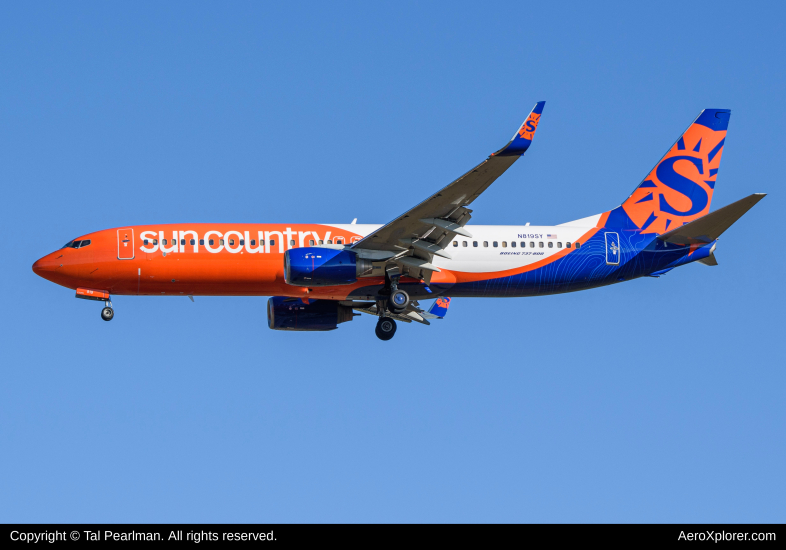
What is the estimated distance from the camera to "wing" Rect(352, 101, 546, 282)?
3212 cm

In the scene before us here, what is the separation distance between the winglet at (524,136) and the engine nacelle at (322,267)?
8827mm

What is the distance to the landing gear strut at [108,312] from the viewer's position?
131 feet

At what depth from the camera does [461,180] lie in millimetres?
34406

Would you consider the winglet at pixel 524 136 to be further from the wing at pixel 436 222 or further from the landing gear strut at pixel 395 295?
the landing gear strut at pixel 395 295

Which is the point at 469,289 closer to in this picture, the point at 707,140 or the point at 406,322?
the point at 406,322

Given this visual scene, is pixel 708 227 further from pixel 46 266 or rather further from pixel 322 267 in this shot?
pixel 46 266

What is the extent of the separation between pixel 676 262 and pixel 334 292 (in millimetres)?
13624

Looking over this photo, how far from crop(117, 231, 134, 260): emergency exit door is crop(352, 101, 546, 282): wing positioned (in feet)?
27.3

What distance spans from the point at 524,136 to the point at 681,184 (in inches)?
634

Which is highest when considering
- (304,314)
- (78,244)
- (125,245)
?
(78,244)

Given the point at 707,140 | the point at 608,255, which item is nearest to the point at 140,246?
the point at 608,255

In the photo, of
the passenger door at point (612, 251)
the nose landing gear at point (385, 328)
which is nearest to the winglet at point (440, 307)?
the nose landing gear at point (385, 328)

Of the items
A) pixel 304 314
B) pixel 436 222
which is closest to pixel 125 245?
pixel 304 314

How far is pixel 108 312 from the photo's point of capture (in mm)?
40125
